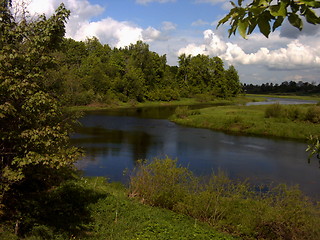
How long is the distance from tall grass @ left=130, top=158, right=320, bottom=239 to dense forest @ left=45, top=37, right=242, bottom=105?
41.9 meters

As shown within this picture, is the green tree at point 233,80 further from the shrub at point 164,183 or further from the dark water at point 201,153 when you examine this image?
the shrub at point 164,183

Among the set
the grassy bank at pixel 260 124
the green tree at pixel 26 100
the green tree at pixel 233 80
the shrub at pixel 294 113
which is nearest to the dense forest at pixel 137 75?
the green tree at pixel 233 80

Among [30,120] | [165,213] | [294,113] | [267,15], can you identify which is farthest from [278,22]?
[294,113]

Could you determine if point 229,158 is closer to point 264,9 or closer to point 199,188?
point 199,188

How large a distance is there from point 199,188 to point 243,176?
7742 millimetres

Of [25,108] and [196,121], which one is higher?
[25,108]

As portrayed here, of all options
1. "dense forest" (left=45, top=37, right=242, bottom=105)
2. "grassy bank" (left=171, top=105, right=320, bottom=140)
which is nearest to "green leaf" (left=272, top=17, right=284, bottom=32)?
"grassy bank" (left=171, top=105, right=320, bottom=140)

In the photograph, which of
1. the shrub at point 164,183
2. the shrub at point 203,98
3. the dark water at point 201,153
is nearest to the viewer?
the shrub at point 164,183

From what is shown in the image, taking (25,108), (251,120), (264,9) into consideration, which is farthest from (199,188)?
(251,120)

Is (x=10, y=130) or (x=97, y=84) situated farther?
(x=97, y=84)

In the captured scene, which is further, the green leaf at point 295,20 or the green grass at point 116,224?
the green grass at point 116,224

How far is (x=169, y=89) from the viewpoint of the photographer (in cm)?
8819

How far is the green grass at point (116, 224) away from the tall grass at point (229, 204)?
70 centimetres

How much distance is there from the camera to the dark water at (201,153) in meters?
20.2
